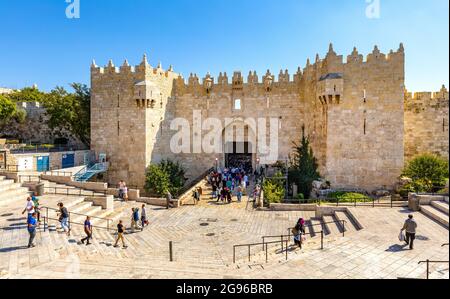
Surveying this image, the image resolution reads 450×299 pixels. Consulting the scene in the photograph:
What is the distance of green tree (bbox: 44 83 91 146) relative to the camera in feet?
77.9

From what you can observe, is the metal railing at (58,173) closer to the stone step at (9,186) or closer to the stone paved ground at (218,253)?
the stone step at (9,186)

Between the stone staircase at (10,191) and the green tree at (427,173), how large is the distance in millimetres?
22158

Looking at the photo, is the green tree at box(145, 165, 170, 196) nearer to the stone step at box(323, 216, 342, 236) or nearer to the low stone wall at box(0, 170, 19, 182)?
the low stone wall at box(0, 170, 19, 182)

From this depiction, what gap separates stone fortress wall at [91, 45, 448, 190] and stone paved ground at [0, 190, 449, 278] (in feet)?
21.7

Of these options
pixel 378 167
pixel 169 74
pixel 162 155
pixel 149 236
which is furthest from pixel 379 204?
pixel 169 74

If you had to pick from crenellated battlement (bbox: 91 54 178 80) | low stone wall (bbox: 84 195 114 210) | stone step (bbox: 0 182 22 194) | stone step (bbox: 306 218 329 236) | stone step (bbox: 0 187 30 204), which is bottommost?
stone step (bbox: 306 218 329 236)

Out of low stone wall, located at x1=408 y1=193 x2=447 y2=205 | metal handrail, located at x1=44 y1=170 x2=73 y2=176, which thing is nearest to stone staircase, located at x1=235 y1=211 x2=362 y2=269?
low stone wall, located at x1=408 y1=193 x2=447 y2=205

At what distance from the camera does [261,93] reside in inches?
995

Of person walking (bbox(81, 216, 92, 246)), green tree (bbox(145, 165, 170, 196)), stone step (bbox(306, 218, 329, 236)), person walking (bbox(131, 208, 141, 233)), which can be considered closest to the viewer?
person walking (bbox(81, 216, 92, 246))

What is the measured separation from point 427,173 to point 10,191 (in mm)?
23679

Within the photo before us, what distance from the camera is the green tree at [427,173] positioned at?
1587cm

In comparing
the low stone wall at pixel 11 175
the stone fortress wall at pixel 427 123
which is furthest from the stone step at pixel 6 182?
the stone fortress wall at pixel 427 123

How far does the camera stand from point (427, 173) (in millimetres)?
16250
